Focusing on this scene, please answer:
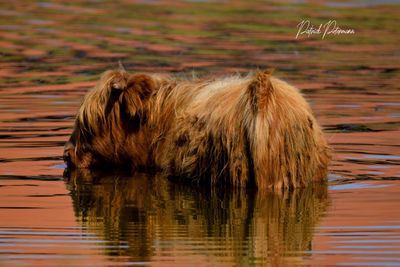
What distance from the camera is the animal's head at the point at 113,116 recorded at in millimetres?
8953

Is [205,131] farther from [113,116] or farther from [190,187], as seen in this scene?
[113,116]

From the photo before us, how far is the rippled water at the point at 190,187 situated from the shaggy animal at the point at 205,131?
19 centimetres

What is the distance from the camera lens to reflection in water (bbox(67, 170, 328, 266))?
20.0ft

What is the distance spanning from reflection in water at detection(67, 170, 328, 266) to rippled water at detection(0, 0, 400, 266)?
0.04 feet

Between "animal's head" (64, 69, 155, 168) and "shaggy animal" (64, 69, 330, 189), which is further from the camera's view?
"animal's head" (64, 69, 155, 168)

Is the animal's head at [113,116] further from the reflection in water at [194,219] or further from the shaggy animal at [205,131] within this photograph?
the reflection in water at [194,219]

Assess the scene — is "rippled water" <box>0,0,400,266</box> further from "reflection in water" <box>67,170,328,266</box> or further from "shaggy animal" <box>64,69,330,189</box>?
"shaggy animal" <box>64,69,330,189</box>

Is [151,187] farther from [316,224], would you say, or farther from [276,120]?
[316,224]

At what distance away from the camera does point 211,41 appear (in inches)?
858

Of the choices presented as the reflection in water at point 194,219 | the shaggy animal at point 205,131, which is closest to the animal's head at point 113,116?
the shaggy animal at point 205,131

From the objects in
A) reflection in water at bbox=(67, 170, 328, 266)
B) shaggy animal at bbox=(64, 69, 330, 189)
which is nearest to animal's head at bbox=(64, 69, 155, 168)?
shaggy animal at bbox=(64, 69, 330, 189)

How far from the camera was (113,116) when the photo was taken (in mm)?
9039

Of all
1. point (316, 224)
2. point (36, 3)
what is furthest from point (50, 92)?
point (36, 3)

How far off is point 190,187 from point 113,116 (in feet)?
3.73
